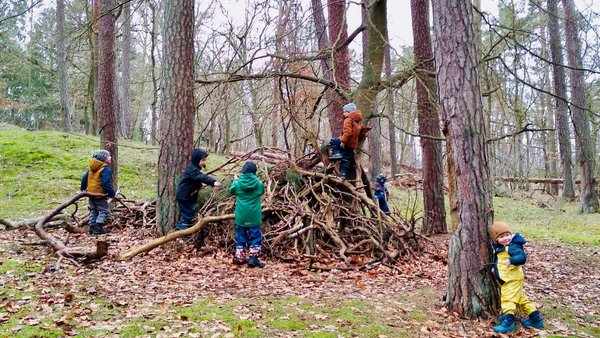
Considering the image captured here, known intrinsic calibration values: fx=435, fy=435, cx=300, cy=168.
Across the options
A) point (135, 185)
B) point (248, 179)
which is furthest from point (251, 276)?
point (135, 185)

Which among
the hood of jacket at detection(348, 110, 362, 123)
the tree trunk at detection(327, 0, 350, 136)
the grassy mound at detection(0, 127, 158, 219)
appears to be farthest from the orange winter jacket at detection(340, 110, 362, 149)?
the grassy mound at detection(0, 127, 158, 219)

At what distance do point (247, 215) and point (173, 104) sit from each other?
2291 millimetres

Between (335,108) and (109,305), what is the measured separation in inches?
253

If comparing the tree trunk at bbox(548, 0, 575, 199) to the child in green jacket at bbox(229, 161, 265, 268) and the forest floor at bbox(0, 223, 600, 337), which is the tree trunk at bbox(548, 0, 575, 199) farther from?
the child in green jacket at bbox(229, 161, 265, 268)

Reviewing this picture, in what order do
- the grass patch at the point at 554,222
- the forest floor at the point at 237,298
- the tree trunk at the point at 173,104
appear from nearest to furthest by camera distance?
the forest floor at the point at 237,298
the tree trunk at the point at 173,104
the grass patch at the point at 554,222

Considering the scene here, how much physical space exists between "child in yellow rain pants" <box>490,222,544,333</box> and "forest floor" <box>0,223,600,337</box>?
15 cm

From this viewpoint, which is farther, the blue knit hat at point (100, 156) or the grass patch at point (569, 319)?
the blue knit hat at point (100, 156)

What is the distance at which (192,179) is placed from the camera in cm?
676

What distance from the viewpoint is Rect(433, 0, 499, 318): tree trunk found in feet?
14.3

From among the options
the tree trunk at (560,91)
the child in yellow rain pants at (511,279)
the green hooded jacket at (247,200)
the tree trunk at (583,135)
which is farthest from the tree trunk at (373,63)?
the tree trunk at (583,135)

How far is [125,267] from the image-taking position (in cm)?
564

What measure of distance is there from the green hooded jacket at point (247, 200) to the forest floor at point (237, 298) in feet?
2.18

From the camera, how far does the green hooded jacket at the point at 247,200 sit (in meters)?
6.21

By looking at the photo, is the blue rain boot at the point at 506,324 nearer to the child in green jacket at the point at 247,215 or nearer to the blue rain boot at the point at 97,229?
the child in green jacket at the point at 247,215
